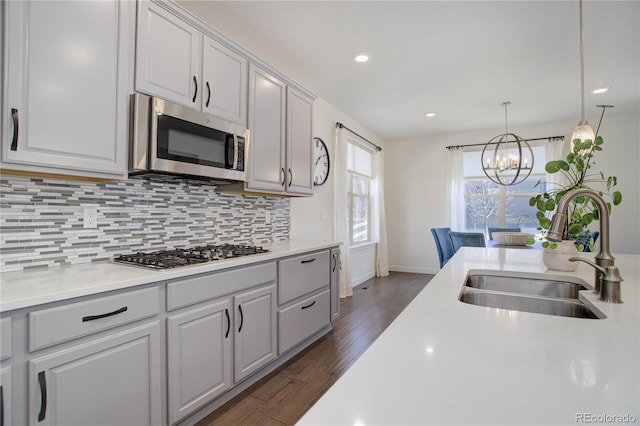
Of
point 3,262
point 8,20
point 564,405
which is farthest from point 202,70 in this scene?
point 564,405

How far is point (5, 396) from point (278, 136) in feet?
7.39

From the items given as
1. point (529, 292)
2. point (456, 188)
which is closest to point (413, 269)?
point (456, 188)

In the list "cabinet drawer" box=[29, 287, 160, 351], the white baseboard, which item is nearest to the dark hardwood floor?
"cabinet drawer" box=[29, 287, 160, 351]

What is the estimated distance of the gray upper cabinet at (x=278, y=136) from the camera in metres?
2.55

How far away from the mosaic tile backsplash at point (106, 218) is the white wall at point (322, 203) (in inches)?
39.8

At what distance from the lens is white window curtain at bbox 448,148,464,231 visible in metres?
5.90

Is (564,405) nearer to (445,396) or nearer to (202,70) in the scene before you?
(445,396)

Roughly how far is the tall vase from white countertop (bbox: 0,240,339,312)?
5.57ft

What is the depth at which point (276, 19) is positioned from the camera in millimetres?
2531

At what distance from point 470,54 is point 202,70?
97.4 inches

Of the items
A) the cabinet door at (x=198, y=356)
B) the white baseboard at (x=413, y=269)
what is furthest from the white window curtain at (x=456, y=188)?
the cabinet door at (x=198, y=356)

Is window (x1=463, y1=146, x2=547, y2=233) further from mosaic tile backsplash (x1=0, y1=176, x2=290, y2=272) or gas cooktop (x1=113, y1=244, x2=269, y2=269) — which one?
gas cooktop (x1=113, y1=244, x2=269, y2=269)

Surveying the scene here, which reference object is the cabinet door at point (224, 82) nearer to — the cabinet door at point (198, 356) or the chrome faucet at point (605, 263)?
the cabinet door at point (198, 356)

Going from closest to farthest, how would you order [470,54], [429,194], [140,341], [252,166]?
[140,341], [252,166], [470,54], [429,194]
